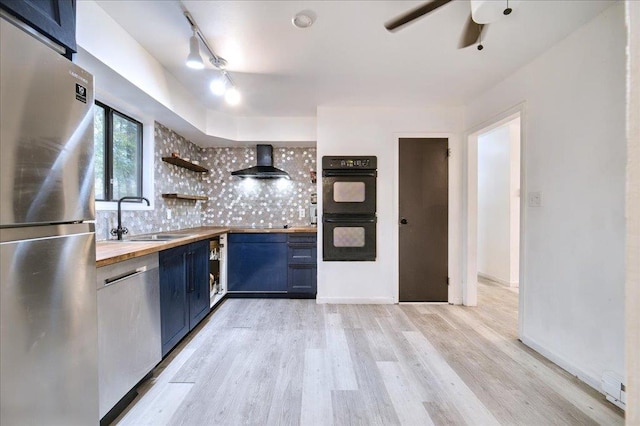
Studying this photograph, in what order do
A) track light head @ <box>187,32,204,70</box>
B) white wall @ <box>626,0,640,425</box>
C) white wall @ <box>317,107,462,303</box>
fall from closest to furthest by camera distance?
white wall @ <box>626,0,640,425</box> → track light head @ <box>187,32,204,70</box> → white wall @ <box>317,107,462,303</box>

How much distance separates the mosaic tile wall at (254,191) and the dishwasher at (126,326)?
2255 mm

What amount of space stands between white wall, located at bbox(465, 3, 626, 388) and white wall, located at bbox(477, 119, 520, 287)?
186 centimetres

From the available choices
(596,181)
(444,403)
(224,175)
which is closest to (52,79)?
(444,403)

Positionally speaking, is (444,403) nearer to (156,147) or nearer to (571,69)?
(571,69)

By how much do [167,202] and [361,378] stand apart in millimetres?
2811

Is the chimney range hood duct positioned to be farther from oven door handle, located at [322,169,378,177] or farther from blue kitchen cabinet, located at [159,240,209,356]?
blue kitchen cabinet, located at [159,240,209,356]

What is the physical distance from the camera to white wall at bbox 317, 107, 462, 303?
129 inches

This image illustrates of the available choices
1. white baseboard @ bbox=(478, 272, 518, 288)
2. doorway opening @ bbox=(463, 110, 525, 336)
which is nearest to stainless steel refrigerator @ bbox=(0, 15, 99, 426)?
doorway opening @ bbox=(463, 110, 525, 336)

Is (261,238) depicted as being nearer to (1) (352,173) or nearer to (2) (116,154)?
(1) (352,173)

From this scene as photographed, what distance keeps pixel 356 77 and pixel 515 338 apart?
291 centimetres

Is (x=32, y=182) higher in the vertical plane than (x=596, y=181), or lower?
lower

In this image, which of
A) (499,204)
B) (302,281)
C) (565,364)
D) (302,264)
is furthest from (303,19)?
(499,204)

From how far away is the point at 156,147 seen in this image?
2.82m

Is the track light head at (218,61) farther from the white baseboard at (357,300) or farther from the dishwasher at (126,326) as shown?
the white baseboard at (357,300)
